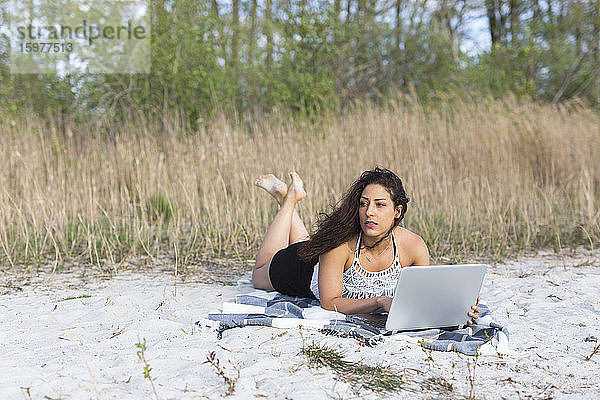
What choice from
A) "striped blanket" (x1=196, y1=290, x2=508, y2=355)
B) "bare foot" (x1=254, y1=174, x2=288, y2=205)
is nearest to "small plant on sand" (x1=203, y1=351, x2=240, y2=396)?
"striped blanket" (x1=196, y1=290, x2=508, y2=355)

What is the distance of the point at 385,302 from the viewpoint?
3.04 meters

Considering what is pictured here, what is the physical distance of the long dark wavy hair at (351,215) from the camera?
3.14 metres

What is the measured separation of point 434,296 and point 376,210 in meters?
0.53

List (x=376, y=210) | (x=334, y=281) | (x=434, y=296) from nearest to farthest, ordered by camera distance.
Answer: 1. (x=434, y=296)
2. (x=376, y=210)
3. (x=334, y=281)

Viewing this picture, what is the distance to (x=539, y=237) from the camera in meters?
5.67

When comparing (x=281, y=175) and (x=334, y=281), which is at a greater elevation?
(x=281, y=175)

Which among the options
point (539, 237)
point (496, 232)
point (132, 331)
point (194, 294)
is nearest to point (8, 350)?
point (132, 331)

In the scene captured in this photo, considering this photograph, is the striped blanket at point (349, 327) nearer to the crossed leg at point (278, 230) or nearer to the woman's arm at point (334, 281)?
the woman's arm at point (334, 281)

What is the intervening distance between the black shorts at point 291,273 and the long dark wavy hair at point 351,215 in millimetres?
422

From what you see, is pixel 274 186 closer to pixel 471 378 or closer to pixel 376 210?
pixel 376 210

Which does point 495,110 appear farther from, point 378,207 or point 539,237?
point 378,207

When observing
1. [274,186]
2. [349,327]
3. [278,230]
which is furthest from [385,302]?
[274,186]

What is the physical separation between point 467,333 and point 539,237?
3.05 metres

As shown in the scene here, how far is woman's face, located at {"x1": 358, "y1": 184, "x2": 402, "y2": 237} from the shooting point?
309 cm
